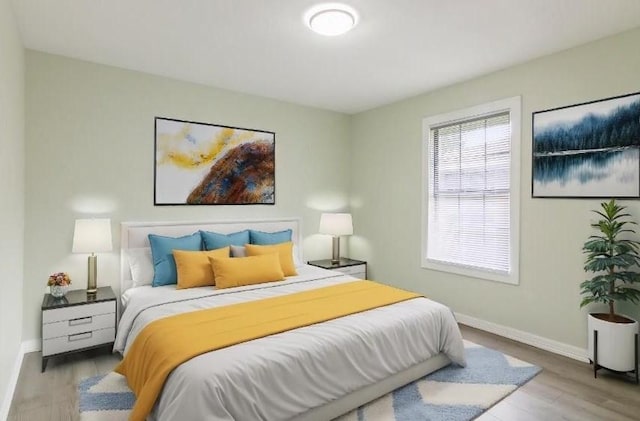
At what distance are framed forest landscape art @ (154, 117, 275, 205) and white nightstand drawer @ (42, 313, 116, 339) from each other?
1206 mm

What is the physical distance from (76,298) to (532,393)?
362 centimetres

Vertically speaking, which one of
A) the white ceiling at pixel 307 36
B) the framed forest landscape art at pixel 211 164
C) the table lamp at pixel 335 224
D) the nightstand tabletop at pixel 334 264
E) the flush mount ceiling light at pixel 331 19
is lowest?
the nightstand tabletop at pixel 334 264

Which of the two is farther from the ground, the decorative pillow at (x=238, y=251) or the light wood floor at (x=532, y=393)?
the decorative pillow at (x=238, y=251)

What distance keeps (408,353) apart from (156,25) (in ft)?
9.83

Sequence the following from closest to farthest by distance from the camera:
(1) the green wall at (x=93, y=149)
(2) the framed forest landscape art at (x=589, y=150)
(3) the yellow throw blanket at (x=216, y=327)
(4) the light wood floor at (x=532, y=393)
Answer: (3) the yellow throw blanket at (x=216, y=327) < (4) the light wood floor at (x=532, y=393) < (2) the framed forest landscape art at (x=589, y=150) < (1) the green wall at (x=93, y=149)

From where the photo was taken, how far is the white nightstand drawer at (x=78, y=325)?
9.45ft

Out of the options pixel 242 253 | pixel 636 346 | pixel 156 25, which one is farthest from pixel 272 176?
pixel 636 346

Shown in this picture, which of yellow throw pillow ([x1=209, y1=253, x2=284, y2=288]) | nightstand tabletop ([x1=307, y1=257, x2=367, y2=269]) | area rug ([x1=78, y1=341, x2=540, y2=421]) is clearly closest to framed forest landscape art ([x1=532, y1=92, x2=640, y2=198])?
area rug ([x1=78, y1=341, x2=540, y2=421])

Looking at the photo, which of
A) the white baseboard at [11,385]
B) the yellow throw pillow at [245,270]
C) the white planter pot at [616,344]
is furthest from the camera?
the yellow throw pillow at [245,270]

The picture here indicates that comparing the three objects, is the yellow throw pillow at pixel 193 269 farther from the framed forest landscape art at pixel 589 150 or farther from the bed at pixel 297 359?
the framed forest landscape art at pixel 589 150

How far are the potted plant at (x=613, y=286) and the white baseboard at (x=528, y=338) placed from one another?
231 mm

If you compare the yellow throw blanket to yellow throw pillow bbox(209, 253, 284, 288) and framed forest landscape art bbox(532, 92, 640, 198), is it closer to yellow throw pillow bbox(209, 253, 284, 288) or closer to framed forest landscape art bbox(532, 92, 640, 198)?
yellow throw pillow bbox(209, 253, 284, 288)

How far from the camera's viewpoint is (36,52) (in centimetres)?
320

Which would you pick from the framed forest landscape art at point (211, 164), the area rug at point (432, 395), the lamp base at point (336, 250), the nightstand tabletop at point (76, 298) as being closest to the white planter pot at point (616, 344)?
the area rug at point (432, 395)
